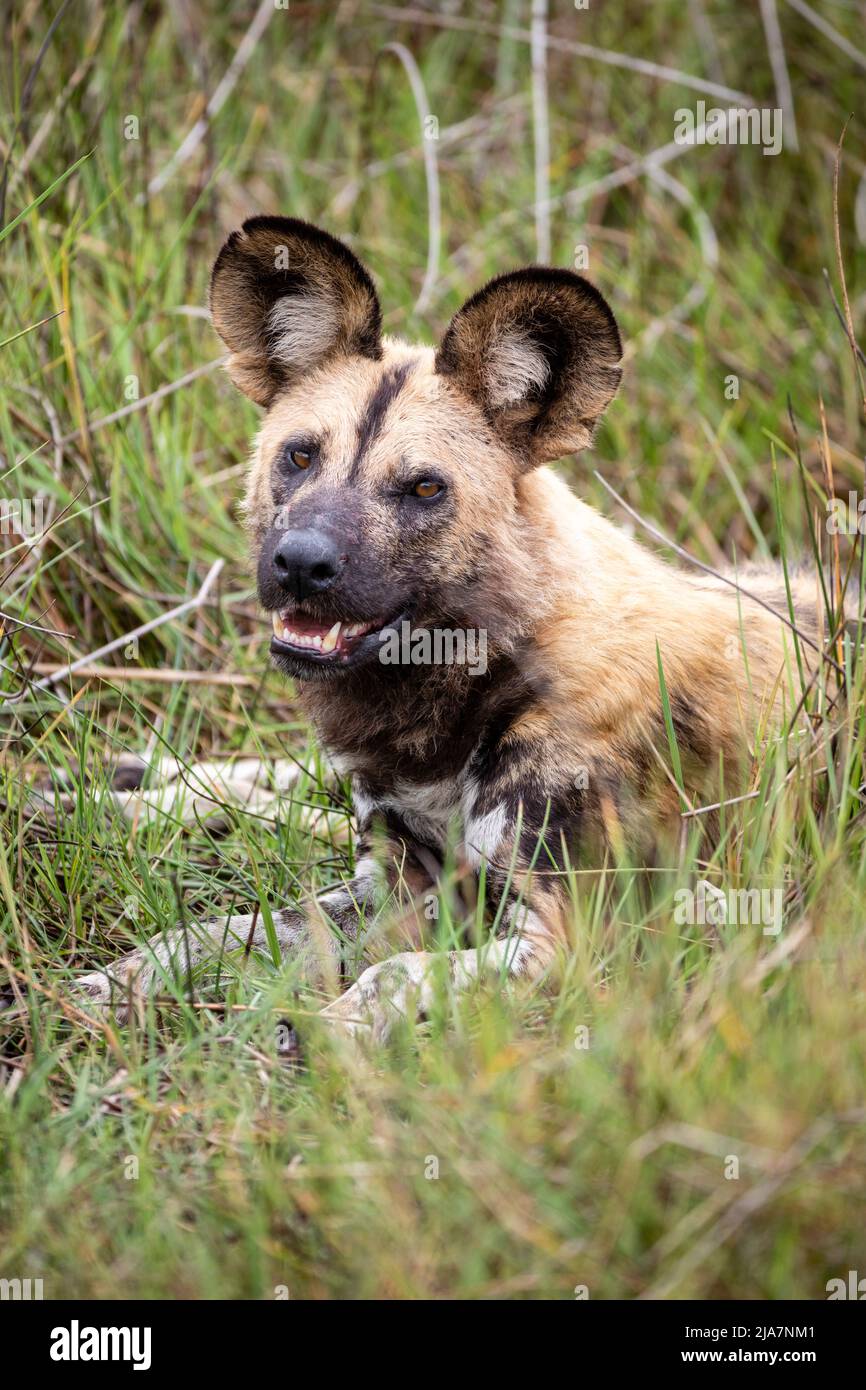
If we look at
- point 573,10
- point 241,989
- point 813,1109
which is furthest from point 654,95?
point 813,1109

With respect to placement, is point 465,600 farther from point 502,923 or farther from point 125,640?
point 125,640

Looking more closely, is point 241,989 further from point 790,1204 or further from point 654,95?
point 654,95

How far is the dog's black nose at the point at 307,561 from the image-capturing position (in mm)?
3594

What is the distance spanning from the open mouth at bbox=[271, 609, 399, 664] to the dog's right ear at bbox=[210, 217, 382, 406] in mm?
857

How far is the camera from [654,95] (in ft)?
24.5

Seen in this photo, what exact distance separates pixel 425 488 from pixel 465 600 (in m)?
0.32

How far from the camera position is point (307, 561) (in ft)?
11.8

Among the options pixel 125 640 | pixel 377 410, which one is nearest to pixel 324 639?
pixel 377 410

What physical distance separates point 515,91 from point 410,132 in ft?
2.41

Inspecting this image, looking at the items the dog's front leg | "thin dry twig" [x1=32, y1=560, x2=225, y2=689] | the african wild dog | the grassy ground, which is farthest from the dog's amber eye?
"thin dry twig" [x1=32, y1=560, x2=225, y2=689]

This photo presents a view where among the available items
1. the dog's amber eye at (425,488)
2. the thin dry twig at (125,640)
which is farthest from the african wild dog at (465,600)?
the thin dry twig at (125,640)

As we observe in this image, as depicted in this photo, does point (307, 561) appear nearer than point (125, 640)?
Yes

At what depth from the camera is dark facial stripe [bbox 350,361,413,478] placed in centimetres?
385
